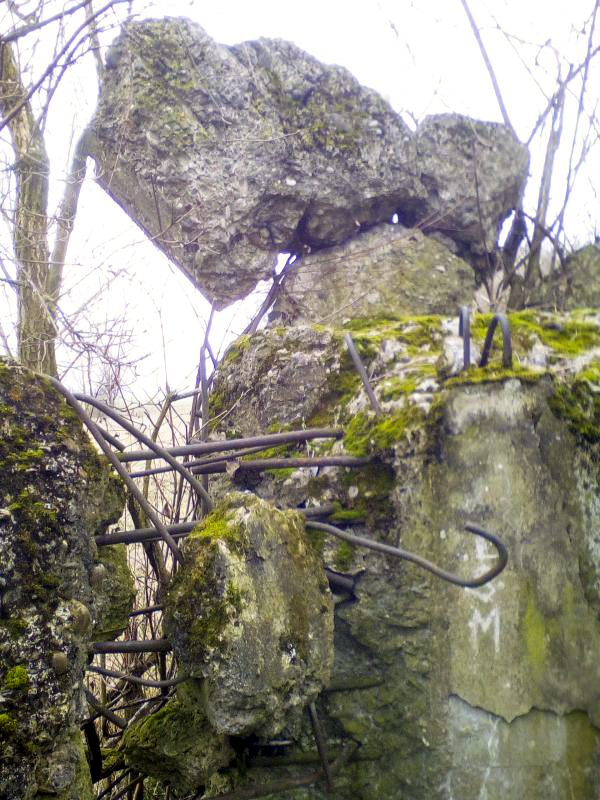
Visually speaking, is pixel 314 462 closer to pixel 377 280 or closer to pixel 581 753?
pixel 581 753

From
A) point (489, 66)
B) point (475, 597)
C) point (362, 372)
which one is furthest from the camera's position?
point (489, 66)

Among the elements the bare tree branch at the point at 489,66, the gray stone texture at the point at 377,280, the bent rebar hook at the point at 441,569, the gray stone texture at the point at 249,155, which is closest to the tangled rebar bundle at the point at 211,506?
the bent rebar hook at the point at 441,569

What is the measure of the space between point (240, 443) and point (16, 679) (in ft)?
2.93

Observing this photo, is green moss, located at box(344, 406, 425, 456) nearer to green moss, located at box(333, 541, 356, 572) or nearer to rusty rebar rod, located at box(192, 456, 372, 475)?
rusty rebar rod, located at box(192, 456, 372, 475)

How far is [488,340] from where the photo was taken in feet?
6.54

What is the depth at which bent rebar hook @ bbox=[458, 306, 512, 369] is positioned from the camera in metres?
1.96

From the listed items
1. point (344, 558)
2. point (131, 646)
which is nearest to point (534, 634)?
point (344, 558)

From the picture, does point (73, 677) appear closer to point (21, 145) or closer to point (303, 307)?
point (303, 307)

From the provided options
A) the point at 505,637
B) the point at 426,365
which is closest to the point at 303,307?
the point at 426,365

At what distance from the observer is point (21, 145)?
5.17 m

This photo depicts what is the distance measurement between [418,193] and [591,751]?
2.86 meters

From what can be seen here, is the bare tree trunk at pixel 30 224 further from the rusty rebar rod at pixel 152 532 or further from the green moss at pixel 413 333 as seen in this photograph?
the rusty rebar rod at pixel 152 532

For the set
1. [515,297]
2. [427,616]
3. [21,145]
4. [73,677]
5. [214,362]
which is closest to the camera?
[73,677]

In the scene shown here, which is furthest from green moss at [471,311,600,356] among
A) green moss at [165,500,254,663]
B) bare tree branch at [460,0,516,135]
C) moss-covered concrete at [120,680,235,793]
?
bare tree branch at [460,0,516,135]
